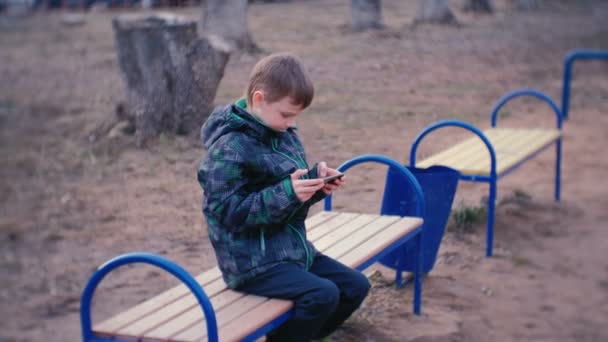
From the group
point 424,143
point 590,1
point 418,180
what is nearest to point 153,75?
point 424,143

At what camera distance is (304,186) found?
95.7 inches

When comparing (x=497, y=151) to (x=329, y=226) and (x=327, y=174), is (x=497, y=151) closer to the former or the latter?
(x=329, y=226)

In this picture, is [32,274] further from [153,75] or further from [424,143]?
[424,143]

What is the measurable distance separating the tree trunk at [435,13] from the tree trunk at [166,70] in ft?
31.8

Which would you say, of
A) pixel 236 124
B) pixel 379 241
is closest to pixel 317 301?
pixel 236 124

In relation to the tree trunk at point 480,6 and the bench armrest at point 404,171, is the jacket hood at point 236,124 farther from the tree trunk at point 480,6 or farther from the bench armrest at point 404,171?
the tree trunk at point 480,6

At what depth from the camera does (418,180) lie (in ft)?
12.7

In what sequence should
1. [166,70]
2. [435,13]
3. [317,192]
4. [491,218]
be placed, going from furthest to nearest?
[435,13] → [166,70] → [491,218] → [317,192]

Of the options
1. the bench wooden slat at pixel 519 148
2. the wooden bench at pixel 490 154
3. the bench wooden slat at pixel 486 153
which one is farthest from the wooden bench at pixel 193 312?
the bench wooden slat at pixel 519 148

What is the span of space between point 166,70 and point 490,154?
2912 mm

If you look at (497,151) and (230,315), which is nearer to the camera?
(230,315)

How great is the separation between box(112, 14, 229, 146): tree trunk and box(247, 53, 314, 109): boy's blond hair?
3.72m

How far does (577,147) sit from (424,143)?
172 cm

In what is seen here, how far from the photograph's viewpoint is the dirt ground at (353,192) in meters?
3.80
